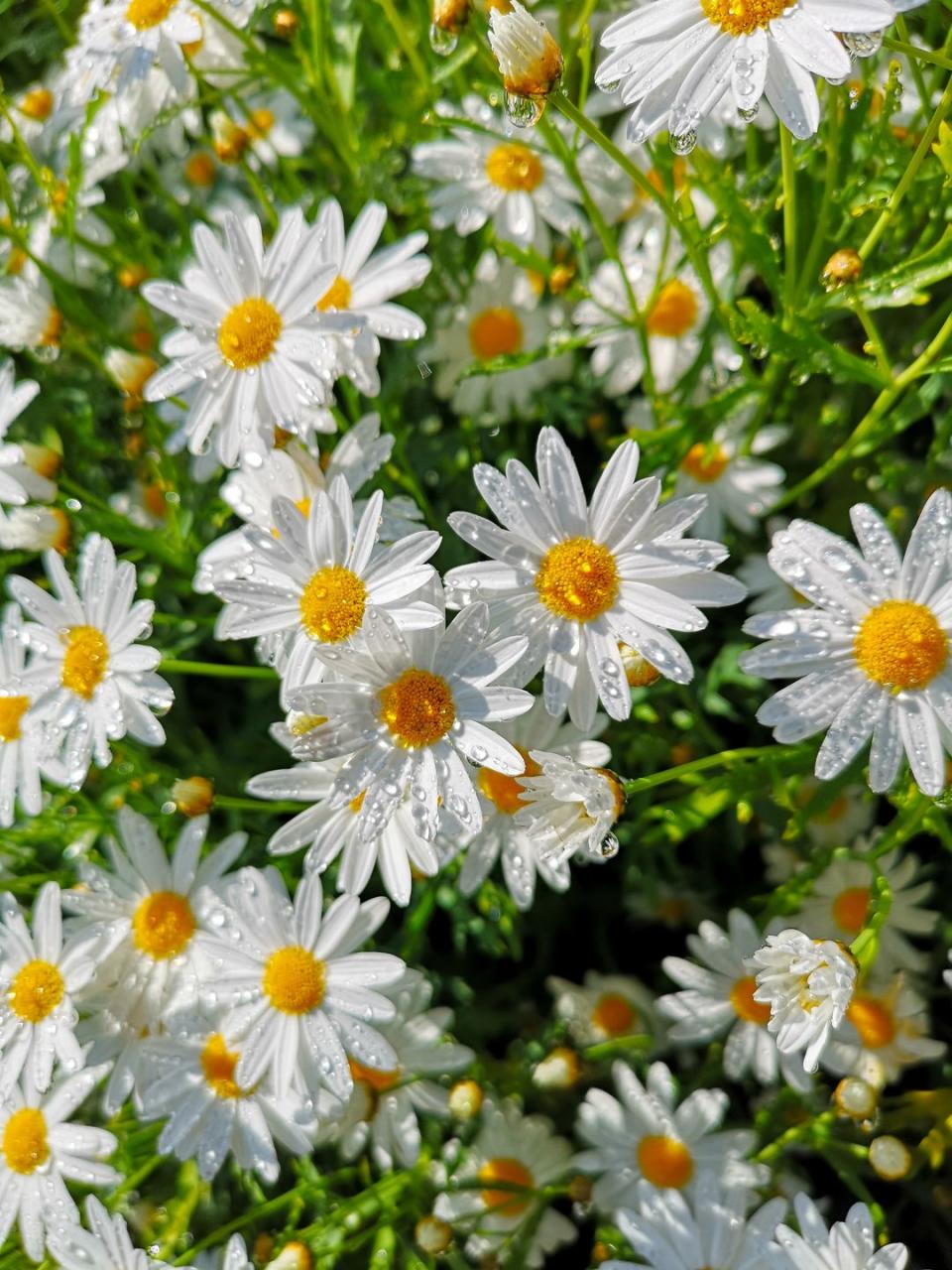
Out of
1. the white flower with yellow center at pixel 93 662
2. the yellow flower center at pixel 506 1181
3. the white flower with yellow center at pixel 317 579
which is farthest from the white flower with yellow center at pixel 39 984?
the yellow flower center at pixel 506 1181

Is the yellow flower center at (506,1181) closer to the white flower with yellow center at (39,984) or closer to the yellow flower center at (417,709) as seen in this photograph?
A: the white flower with yellow center at (39,984)

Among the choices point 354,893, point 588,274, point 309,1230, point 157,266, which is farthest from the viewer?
point 157,266

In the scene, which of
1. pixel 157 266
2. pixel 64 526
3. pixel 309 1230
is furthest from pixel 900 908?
pixel 157 266

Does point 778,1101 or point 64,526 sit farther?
point 64,526

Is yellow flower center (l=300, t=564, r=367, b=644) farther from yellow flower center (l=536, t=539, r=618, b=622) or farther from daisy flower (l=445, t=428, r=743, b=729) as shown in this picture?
yellow flower center (l=536, t=539, r=618, b=622)

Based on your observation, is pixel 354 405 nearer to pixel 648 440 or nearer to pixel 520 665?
pixel 648 440

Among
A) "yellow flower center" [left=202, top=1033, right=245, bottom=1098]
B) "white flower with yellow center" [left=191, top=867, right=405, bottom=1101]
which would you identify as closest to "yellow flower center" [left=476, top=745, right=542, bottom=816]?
"white flower with yellow center" [left=191, top=867, right=405, bottom=1101]

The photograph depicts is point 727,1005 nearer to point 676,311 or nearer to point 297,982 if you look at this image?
point 297,982

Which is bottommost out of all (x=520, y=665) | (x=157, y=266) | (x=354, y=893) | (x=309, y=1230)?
(x=309, y=1230)
